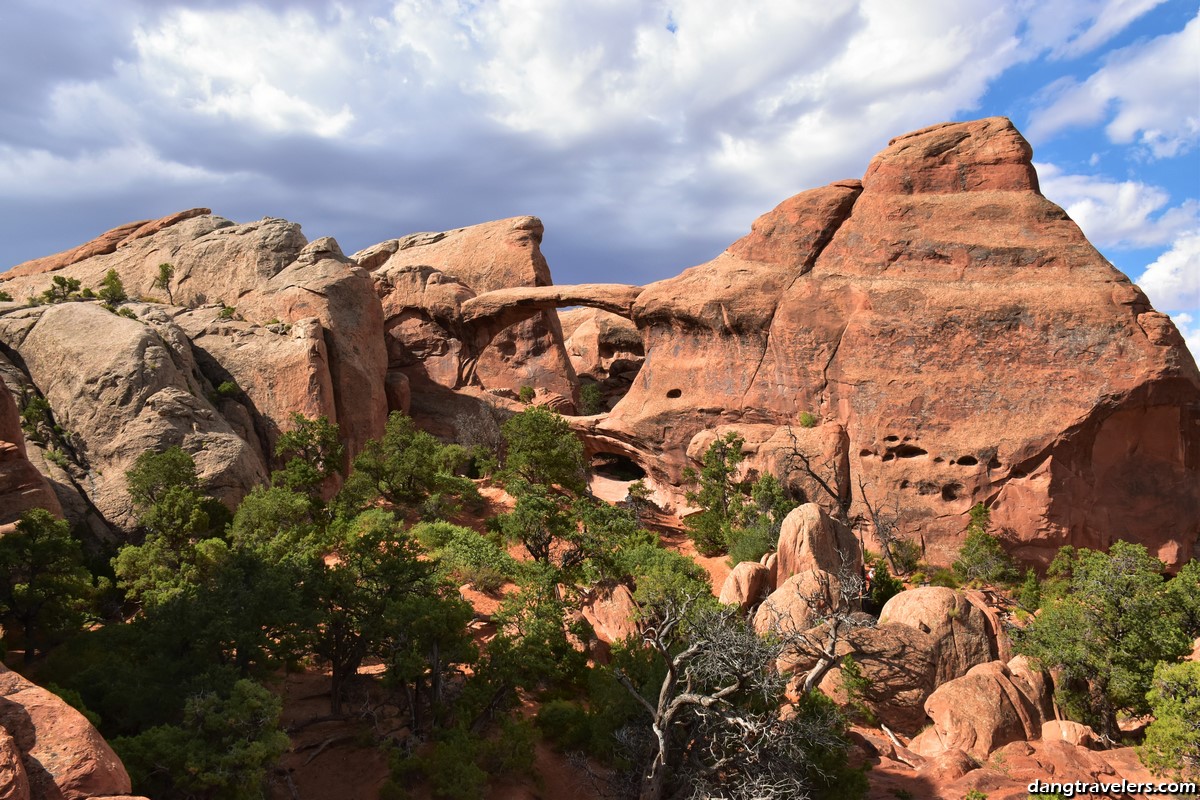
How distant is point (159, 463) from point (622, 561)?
15041mm

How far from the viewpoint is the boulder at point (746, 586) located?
2525 cm

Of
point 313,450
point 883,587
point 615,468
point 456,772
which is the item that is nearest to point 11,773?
point 456,772

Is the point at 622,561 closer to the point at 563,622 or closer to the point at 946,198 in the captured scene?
the point at 563,622

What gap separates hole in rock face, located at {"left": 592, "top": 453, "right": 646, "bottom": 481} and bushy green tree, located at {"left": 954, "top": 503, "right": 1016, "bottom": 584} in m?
19.8

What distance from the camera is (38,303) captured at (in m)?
34.5

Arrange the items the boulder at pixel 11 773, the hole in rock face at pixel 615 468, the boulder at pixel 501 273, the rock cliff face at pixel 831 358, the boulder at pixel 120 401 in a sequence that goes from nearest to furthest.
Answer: the boulder at pixel 11 773, the boulder at pixel 120 401, the rock cliff face at pixel 831 358, the hole in rock face at pixel 615 468, the boulder at pixel 501 273

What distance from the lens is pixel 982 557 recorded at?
29.6 m

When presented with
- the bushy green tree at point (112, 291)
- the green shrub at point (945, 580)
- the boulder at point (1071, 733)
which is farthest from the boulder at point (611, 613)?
the bushy green tree at point (112, 291)

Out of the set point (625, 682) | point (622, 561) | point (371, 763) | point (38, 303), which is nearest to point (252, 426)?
point (38, 303)

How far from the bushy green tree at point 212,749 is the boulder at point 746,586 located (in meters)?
14.9

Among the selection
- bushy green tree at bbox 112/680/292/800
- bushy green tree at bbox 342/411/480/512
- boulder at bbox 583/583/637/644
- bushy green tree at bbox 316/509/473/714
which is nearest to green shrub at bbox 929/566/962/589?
boulder at bbox 583/583/637/644

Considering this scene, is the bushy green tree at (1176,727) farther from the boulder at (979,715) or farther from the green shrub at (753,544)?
the green shrub at (753,544)

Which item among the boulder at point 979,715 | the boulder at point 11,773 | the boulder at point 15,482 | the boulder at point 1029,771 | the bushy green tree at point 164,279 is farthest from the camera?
the bushy green tree at point 164,279

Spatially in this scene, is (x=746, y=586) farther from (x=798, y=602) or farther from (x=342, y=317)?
(x=342, y=317)
